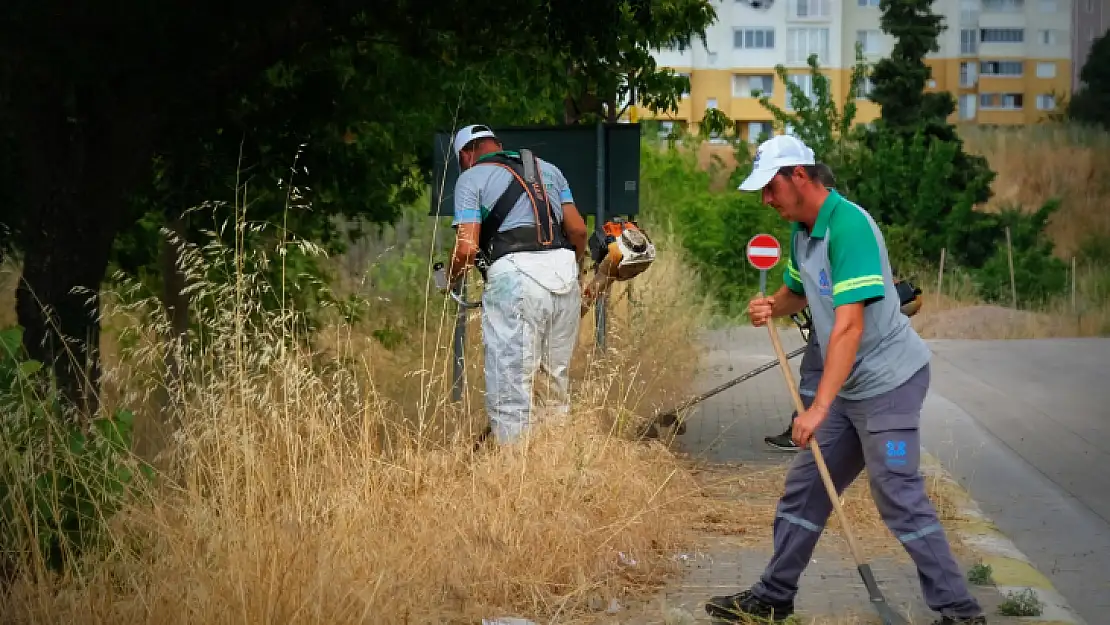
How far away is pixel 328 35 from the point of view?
10.5 m

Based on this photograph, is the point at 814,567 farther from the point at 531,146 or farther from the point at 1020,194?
the point at 1020,194

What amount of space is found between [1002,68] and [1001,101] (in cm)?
379

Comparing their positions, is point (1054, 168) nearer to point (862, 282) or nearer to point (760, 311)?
point (760, 311)

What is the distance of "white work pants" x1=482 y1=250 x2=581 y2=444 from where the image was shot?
861cm

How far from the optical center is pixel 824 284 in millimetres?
6160

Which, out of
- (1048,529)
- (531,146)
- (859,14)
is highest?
(859,14)

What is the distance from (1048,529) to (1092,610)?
1.99 meters

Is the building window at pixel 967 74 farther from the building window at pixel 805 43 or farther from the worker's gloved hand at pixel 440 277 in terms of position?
the worker's gloved hand at pixel 440 277

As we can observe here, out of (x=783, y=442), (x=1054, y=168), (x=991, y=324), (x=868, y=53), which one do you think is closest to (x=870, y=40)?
(x=868, y=53)

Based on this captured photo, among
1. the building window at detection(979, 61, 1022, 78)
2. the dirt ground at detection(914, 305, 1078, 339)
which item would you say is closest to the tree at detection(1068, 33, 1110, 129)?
the building window at detection(979, 61, 1022, 78)

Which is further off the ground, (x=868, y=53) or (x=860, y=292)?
(x=868, y=53)

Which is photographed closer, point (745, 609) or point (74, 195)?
point (745, 609)

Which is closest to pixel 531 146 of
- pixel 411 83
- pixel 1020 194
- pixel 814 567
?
pixel 411 83

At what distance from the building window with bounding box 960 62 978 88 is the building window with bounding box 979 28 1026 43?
871 millimetres
